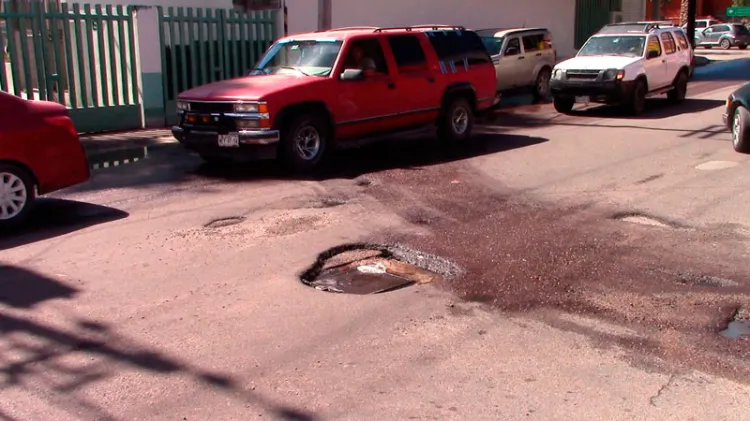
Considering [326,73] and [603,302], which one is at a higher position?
[326,73]

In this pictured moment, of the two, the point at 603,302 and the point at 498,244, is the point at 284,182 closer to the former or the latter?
the point at 498,244

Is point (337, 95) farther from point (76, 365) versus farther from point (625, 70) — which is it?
point (625, 70)

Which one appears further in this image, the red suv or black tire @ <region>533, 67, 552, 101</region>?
black tire @ <region>533, 67, 552, 101</region>

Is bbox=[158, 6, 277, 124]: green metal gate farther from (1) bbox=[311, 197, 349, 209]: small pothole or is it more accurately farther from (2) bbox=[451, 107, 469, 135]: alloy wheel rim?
(1) bbox=[311, 197, 349, 209]: small pothole

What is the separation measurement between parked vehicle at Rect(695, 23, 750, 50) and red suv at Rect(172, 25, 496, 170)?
38.5 meters

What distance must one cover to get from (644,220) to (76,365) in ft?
18.9

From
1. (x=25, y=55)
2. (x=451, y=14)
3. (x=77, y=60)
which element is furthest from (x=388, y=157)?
(x=451, y=14)

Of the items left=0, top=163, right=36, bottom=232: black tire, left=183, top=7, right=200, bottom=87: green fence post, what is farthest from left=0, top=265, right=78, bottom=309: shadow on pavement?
left=183, top=7, right=200, bottom=87: green fence post

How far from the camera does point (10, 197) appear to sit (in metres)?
8.37

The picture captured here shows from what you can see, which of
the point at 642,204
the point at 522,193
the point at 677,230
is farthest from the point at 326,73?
the point at 677,230

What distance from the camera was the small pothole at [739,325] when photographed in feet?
18.4

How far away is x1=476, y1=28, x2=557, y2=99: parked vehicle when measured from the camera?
784 inches

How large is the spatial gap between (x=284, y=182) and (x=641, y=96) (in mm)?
9732

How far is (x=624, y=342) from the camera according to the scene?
215 inches
